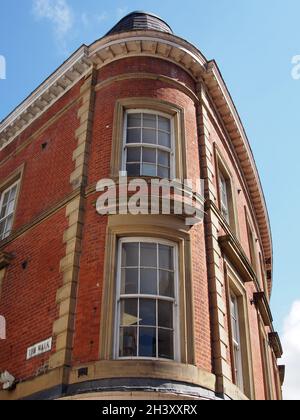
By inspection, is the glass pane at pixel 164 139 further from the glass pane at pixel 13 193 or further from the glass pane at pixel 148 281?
the glass pane at pixel 13 193

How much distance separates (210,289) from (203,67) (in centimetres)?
657

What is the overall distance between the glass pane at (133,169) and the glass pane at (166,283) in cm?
263

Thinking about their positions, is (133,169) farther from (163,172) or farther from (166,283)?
(166,283)

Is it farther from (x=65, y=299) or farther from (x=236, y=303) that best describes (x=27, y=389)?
(x=236, y=303)

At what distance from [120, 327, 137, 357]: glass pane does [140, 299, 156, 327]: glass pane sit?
0.87ft

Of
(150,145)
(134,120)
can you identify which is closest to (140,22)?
(134,120)

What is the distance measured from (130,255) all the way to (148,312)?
1.27 meters

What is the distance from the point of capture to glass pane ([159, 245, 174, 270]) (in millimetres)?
10241

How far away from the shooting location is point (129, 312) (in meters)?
9.59

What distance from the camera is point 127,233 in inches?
408

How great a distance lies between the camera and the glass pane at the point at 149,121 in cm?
1248
